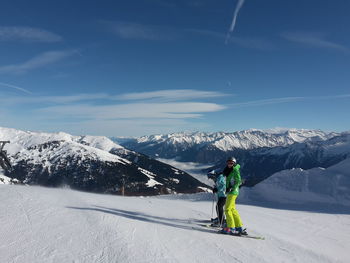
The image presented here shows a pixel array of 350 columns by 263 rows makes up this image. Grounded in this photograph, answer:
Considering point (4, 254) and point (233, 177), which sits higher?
point (233, 177)

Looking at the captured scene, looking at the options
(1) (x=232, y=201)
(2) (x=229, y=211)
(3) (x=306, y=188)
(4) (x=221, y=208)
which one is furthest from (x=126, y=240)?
(3) (x=306, y=188)

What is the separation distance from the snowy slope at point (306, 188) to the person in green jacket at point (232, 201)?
597 inches

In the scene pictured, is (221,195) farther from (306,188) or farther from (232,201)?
(306,188)

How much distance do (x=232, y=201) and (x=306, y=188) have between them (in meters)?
17.9

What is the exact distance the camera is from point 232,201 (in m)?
10.9

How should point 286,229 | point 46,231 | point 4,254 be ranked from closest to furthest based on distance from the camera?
point 4,254 < point 46,231 < point 286,229

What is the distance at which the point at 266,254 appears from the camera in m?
8.76

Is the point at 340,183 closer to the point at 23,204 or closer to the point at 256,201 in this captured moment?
the point at 256,201

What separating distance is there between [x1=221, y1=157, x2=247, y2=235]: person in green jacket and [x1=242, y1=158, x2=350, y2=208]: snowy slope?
49.7 feet

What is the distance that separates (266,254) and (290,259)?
2.18 ft

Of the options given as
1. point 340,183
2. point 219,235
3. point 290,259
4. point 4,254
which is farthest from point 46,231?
point 340,183

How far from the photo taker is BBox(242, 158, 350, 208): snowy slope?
79.7ft

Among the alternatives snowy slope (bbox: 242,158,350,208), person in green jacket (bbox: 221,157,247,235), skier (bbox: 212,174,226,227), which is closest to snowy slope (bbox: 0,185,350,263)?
person in green jacket (bbox: 221,157,247,235)

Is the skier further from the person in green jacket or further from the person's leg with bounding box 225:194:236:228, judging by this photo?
the person's leg with bounding box 225:194:236:228
